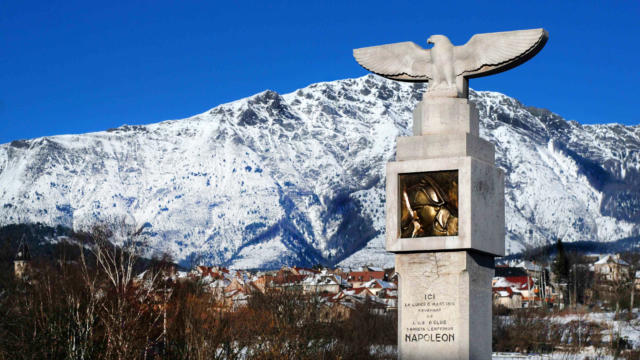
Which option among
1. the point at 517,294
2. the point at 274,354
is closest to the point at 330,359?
the point at 274,354

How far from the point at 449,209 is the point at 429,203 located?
0.43 metres

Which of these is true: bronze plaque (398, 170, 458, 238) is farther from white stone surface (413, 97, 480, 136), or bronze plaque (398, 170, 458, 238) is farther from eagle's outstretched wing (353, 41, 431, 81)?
eagle's outstretched wing (353, 41, 431, 81)

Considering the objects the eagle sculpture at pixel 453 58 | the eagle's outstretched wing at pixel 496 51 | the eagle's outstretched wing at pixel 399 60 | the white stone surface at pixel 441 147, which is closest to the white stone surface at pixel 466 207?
the white stone surface at pixel 441 147

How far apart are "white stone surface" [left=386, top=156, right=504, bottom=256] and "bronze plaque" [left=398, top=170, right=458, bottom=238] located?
0.12 metres

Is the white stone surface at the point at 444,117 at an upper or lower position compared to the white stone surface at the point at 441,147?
upper

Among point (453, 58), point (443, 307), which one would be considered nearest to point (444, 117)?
point (453, 58)

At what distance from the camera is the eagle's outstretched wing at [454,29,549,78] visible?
20.9 meters

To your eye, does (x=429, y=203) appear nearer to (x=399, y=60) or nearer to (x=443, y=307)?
(x=443, y=307)

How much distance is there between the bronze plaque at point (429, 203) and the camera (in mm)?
20438

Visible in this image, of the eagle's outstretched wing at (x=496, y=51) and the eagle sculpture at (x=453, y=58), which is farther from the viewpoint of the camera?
the eagle sculpture at (x=453, y=58)

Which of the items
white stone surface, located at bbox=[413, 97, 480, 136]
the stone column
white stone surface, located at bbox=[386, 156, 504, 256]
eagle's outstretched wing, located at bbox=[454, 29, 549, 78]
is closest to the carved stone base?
the stone column

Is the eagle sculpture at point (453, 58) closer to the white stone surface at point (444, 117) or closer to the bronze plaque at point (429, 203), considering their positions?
the white stone surface at point (444, 117)

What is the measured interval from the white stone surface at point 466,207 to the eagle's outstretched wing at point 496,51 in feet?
6.53

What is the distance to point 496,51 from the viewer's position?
2119 cm
